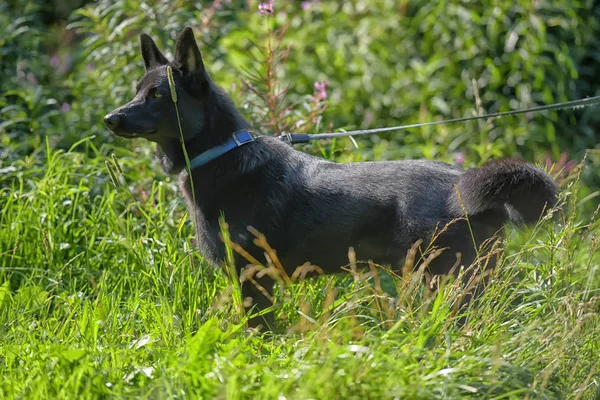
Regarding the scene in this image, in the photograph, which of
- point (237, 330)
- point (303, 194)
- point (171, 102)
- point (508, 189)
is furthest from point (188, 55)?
point (508, 189)

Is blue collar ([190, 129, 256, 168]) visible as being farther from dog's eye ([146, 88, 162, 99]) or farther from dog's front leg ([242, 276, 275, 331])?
dog's front leg ([242, 276, 275, 331])

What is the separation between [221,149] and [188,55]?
16.8 inches

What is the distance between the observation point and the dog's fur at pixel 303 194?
3.13m

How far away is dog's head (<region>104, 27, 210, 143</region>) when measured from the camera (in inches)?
128

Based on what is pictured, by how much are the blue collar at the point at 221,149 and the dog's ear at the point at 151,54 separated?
1.77 feet

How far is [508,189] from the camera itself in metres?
2.98

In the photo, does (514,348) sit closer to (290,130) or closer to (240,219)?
(240,219)

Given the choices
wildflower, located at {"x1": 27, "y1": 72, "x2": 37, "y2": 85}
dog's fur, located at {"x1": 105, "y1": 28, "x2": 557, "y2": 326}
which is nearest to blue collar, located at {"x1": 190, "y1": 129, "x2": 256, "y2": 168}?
dog's fur, located at {"x1": 105, "y1": 28, "x2": 557, "y2": 326}

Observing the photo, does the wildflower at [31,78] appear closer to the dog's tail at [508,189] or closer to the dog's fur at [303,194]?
the dog's fur at [303,194]

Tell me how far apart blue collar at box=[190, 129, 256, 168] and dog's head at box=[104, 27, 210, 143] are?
0.34 feet

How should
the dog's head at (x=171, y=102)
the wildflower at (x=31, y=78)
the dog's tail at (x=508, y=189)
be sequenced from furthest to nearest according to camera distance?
1. the wildflower at (x=31, y=78)
2. the dog's head at (x=171, y=102)
3. the dog's tail at (x=508, y=189)

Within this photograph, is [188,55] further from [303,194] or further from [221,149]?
[303,194]

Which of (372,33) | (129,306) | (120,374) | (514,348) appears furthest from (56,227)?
A: (372,33)

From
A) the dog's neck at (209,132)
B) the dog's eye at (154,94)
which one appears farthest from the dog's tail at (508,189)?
the dog's eye at (154,94)
